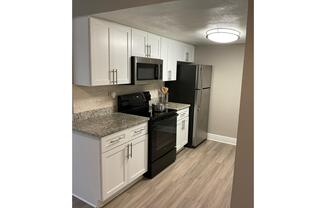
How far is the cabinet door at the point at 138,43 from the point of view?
9.63ft

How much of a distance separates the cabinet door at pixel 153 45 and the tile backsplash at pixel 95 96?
0.66 metres

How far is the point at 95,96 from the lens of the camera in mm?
2939

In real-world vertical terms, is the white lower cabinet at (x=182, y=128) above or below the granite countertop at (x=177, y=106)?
below

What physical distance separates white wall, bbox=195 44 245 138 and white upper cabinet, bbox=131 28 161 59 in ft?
5.44

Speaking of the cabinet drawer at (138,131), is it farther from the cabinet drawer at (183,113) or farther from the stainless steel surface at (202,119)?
the stainless steel surface at (202,119)

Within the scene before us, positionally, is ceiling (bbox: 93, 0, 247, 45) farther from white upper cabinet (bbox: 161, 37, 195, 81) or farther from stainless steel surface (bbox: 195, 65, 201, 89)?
stainless steel surface (bbox: 195, 65, 201, 89)

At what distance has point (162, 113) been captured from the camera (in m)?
3.26

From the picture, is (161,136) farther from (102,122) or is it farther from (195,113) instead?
(195,113)

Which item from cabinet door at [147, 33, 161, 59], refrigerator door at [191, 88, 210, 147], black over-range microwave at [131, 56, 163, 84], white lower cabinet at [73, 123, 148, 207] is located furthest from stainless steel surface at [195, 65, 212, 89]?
white lower cabinet at [73, 123, 148, 207]

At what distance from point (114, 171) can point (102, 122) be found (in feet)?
2.02

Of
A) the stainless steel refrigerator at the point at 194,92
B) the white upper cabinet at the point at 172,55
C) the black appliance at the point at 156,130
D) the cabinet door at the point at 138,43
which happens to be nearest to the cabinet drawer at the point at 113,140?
the black appliance at the point at 156,130

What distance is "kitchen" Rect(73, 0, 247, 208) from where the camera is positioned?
2320 mm
